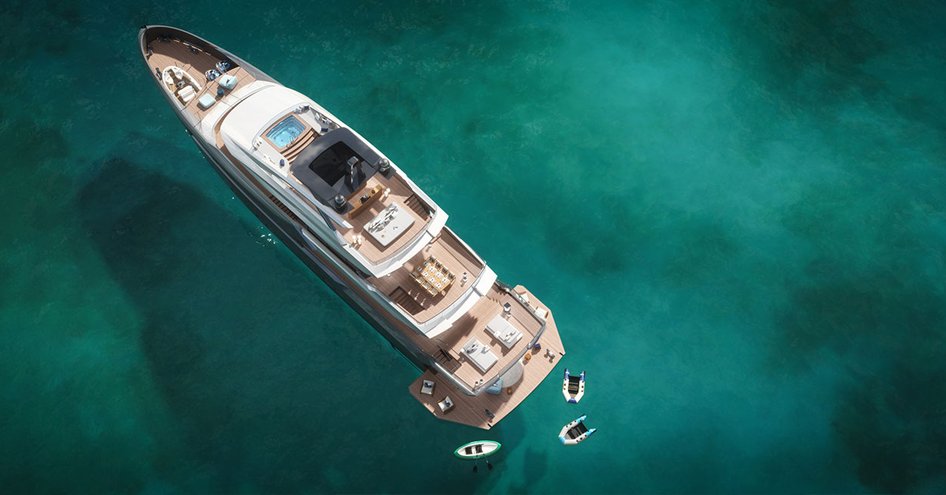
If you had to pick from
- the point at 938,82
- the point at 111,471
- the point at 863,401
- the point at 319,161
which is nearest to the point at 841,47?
the point at 938,82

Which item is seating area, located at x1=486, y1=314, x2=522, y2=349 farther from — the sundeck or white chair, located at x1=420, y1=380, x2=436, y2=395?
white chair, located at x1=420, y1=380, x2=436, y2=395

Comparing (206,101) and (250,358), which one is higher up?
(206,101)

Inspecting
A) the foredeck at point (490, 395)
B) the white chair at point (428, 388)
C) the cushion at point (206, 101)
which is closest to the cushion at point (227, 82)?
the cushion at point (206, 101)

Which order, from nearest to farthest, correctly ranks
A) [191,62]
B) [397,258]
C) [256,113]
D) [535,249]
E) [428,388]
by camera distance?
[397,258] → [428,388] → [256,113] → [191,62] → [535,249]

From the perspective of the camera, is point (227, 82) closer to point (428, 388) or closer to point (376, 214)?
point (376, 214)

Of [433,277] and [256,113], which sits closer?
[433,277]

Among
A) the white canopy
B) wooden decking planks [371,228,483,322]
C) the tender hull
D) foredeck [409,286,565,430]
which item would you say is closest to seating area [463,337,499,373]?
foredeck [409,286,565,430]

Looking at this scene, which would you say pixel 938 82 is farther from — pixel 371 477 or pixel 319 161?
pixel 371 477

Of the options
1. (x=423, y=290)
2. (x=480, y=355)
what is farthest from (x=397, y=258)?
(x=480, y=355)
